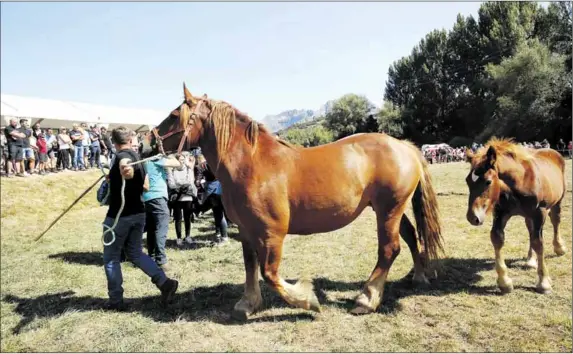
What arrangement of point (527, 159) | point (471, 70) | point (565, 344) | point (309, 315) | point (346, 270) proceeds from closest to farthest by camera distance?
point (565, 344), point (309, 315), point (527, 159), point (346, 270), point (471, 70)

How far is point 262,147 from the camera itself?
4383mm

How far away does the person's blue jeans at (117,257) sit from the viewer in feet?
15.8

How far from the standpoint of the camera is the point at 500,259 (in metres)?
4.78

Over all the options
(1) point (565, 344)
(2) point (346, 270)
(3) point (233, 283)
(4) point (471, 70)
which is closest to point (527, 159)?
(1) point (565, 344)

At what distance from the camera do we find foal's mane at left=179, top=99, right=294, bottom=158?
424cm

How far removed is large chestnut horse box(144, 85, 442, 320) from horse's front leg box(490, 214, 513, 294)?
55.0 inches

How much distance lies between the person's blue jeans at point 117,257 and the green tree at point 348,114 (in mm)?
75054

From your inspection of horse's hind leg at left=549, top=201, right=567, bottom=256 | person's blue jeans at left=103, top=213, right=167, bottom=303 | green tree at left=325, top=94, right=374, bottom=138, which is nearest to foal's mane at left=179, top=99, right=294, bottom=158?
person's blue jeans at left=103, top=213, right=167, bottom=303

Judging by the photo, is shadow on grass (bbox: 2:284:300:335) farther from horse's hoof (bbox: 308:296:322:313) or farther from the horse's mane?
the horse's mane

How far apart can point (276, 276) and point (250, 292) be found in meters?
Answer: 0.64

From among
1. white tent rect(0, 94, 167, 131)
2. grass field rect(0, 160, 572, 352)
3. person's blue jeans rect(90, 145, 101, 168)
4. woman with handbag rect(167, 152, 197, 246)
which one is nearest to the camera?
grass field rect(0, 160, 572, 352)

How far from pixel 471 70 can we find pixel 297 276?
5665 cm

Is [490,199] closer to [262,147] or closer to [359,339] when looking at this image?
[359,339]

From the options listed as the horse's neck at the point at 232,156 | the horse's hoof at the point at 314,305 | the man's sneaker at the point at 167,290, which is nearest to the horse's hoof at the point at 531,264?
the horse's hoof at the point at 314,305
